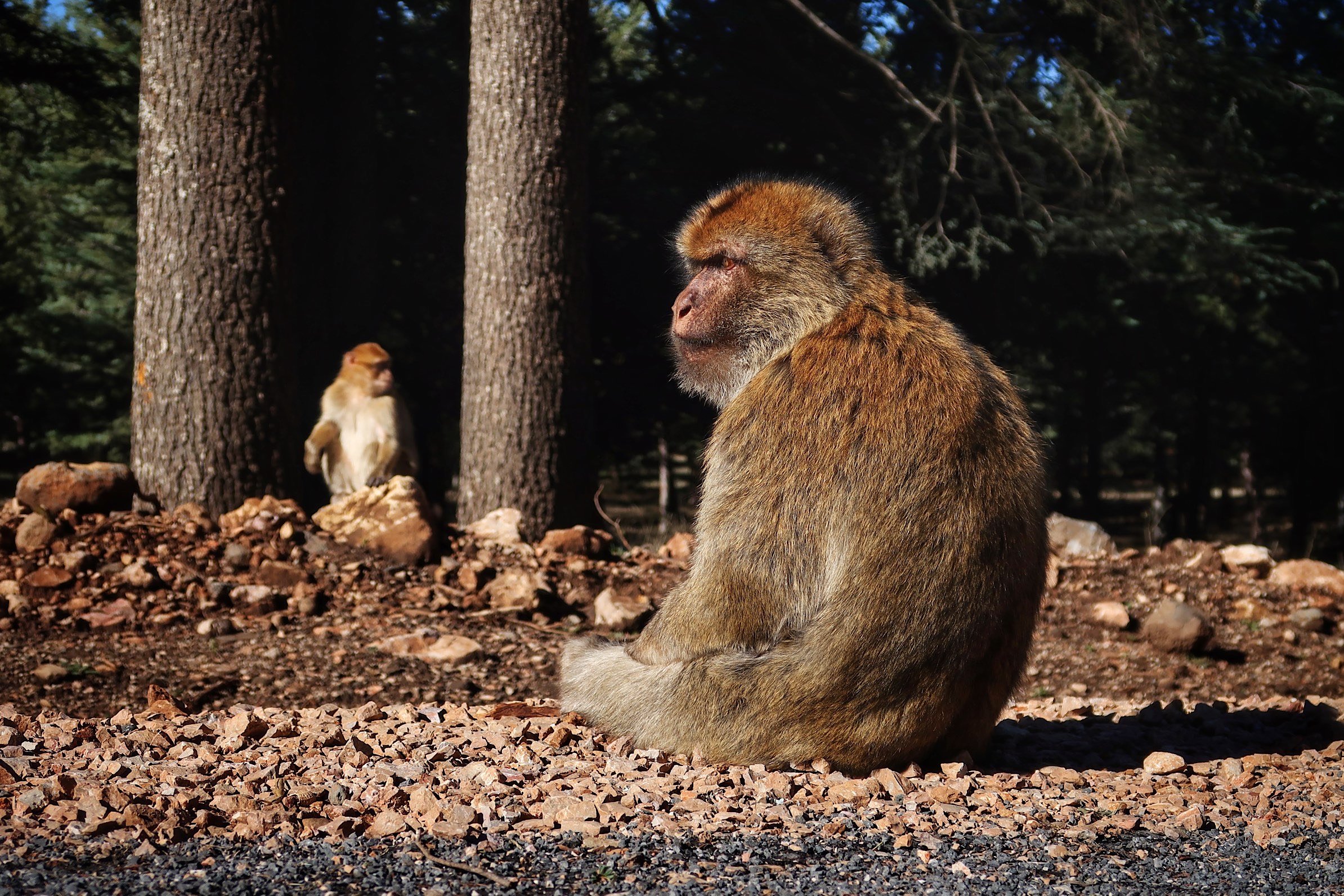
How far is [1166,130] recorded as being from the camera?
14391mm

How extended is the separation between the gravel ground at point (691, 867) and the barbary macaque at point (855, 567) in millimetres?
517

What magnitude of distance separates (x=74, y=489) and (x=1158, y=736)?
627cm

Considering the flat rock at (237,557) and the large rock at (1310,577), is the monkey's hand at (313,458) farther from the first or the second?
the large rock at (1310,577)

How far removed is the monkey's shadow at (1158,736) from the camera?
13.9 ft

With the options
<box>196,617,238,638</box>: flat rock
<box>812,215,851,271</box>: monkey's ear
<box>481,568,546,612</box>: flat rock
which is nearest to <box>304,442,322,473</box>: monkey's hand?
<box>481,568,546,612</box>: flat rock

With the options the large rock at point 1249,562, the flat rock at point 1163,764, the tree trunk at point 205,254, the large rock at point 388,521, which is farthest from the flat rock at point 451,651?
the large rock at point 1249,562

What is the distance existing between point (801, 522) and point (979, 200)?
1321cm

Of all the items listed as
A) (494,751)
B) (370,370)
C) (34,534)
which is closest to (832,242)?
(494,751)

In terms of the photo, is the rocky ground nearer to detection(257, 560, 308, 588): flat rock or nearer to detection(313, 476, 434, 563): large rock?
detection(257, 560, 308, 588): flat rock

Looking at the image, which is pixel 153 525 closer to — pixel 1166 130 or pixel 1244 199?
pixel 1166 130

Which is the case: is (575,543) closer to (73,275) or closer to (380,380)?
(380,380)

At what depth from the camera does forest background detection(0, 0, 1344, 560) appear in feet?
44.0

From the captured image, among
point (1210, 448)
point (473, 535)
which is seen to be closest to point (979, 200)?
point (473, 535)

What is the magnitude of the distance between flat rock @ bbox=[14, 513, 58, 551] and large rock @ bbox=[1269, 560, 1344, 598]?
317 inches
